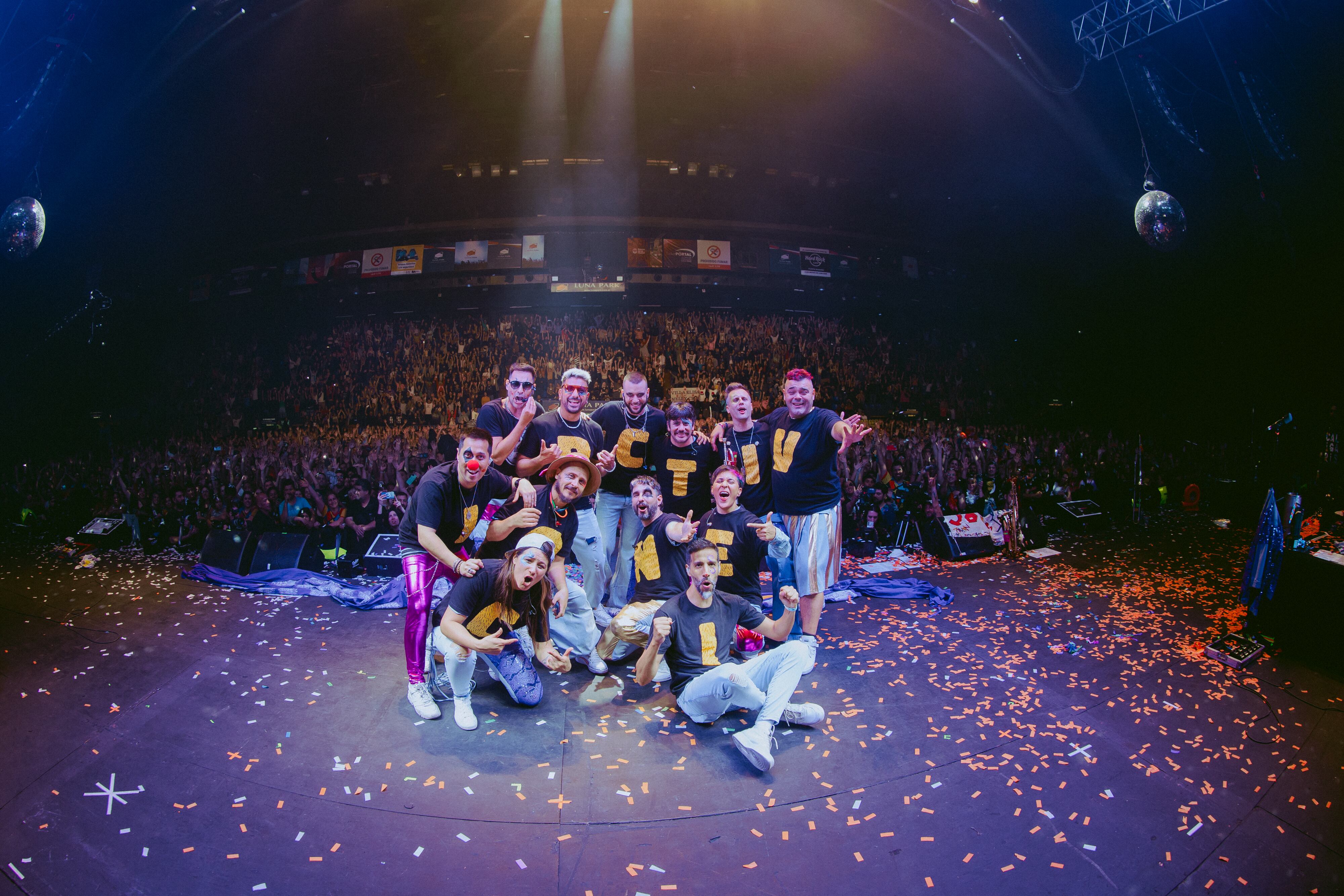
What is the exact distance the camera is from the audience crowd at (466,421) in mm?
7105

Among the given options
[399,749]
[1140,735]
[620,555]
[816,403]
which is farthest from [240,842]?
[816,403]

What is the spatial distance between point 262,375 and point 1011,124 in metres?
17.2

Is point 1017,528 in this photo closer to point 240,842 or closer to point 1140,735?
point 1140,735

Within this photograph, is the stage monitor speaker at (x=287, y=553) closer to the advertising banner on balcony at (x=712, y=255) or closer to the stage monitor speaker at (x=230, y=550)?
the stage monitor speaker at (x=230, y=550)

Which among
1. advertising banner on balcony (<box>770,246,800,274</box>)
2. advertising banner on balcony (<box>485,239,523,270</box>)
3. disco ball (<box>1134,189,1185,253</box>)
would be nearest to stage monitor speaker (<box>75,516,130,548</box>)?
advertising banner on balcony (<box>485,239,523,270</box>)

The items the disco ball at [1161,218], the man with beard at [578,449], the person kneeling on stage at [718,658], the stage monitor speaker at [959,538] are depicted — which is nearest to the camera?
the person kneeling on stage at [718,658]

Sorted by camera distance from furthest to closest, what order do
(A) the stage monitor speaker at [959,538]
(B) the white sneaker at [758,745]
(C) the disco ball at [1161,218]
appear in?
(C) the disco ball at [1161,218] → (A) the stage monitor speaker at [959,538] → (B) the white sneaker at [758,745]

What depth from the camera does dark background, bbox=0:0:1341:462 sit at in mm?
8727

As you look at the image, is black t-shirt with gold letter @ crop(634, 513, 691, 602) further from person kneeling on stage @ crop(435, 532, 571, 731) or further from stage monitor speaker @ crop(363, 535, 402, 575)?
stage monitor speaker @ crop(363, 535, 402, 575)

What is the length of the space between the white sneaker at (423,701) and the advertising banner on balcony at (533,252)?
13102 millimetres

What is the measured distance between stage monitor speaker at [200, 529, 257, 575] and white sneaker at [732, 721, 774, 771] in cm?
553

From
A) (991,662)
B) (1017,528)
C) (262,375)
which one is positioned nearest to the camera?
(991,662)

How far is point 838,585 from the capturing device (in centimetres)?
573

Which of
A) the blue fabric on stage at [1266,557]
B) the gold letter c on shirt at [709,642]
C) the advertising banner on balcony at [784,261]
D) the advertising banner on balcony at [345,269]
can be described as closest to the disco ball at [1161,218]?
the blue fabric on stage at [1266,557]
